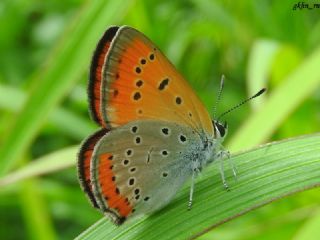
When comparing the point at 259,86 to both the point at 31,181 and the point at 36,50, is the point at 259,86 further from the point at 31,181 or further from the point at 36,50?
the point at 36,50

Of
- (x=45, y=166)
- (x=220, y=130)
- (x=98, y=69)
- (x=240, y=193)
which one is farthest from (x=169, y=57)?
(x=240, y=193)

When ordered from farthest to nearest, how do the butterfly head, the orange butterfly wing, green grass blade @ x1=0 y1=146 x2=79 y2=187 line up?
green grass blade @ x1=0 y1=146 x2=79 y2=187 → the butterfly head → the orange butterfly wing

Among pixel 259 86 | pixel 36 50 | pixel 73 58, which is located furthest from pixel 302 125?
pixel 36 50

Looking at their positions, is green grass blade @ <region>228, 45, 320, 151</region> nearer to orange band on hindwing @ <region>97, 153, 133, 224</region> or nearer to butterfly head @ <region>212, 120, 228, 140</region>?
butterfly head @ <region>212, 120, 228, 140</region>

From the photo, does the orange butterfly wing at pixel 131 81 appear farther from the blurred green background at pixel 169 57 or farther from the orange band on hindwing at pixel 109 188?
the blurred green background at pixel 169 57

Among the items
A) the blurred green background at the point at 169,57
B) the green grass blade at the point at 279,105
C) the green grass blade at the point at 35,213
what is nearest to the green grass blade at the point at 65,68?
the blurred green background at the point at 169,57

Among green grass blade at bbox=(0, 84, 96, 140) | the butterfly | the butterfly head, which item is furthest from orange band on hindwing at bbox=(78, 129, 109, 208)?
green grass blade at bbox=(0, 84, 96, 140)
